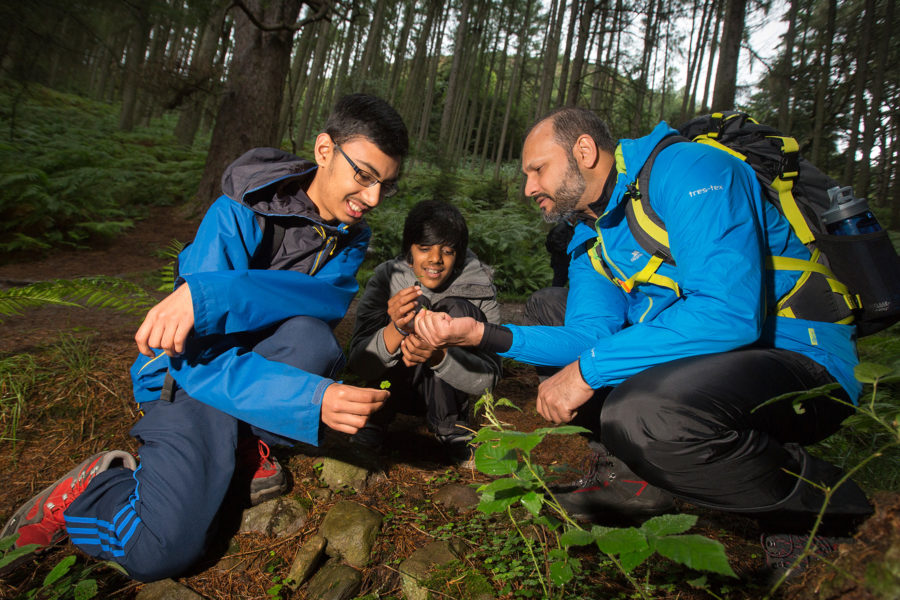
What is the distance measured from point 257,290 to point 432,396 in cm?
117

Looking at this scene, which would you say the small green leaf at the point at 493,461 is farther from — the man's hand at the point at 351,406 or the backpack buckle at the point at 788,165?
the backpack buckle at the point at 788,165

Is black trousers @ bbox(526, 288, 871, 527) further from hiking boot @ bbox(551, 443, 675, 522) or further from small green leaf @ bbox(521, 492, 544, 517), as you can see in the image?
small green leaf @ bbox(521, 492, 544, 517)

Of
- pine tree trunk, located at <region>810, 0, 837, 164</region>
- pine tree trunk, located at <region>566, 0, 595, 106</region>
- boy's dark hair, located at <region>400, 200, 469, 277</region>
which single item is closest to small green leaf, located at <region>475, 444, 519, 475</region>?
boy's dark hair, located at <region>400, 200, 469, 277</region>

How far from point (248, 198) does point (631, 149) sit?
1.74 m

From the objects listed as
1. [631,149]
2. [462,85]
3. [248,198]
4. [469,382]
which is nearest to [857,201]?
[631,149]

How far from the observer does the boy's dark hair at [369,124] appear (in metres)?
2.16

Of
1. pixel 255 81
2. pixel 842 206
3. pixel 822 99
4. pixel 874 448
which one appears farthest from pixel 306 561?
pixel 822 99

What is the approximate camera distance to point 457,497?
79.4 inches

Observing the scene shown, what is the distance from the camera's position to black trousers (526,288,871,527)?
1490 millimetres

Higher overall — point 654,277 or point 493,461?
point 654,277

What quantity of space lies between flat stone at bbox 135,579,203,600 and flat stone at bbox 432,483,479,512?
3.22ft

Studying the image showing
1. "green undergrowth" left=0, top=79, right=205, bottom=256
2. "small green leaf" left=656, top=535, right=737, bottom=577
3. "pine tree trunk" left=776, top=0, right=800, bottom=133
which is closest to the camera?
"small green leaf" left=656, top=535, right=737, bottom=577

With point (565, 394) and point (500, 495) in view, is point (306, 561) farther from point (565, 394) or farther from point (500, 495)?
point (565, 394)

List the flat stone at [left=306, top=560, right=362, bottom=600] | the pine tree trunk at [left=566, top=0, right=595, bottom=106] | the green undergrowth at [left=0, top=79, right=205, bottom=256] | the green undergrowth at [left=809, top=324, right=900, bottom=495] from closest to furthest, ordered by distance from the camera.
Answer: the flat stone at [left=306, top=560, right=362, bottom=600] → the green undergrowth at [left=809, top=324, right=900, bottom=495] → the green undergrowth at [left=0, top=79, right=205, bottom=256] → the pine tree trunk at [left=566, top=0, right=595, bottom=106]
